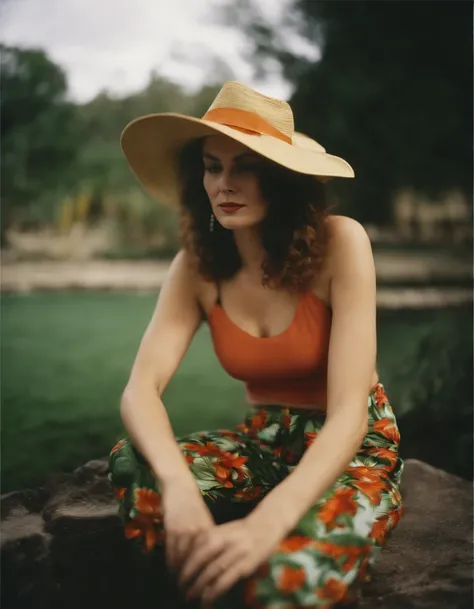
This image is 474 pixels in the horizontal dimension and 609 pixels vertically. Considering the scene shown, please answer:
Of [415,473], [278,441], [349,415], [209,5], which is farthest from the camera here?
[209,5]

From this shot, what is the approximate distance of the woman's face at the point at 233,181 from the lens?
96 cm

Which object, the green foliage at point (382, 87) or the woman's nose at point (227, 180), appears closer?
the woman's nose at point (227, 180)

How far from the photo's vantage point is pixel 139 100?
5.37ft

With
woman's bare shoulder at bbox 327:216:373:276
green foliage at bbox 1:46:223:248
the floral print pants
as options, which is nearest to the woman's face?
woman's bare shoulder at bbox 327:216:373:276

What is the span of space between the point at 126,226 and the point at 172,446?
97cm

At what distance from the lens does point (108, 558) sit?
1.08 m

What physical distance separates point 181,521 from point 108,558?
33cm

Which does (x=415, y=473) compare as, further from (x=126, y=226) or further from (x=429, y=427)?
(x=126, y=226)

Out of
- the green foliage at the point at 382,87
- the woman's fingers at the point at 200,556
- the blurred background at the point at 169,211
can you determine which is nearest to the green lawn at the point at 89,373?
the blurred background at the point at 169,211

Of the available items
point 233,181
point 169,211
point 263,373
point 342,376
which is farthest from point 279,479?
point 169,211

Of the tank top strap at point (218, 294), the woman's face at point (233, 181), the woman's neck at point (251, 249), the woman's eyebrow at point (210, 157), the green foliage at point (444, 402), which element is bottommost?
the green foliage at point (444, 402)

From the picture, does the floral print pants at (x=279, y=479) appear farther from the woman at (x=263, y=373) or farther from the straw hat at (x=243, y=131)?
the straw hat at (x=243, y=131)

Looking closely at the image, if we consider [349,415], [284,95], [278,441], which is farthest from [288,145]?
[284,95]

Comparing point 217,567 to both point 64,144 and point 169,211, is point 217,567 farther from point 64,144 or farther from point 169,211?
point 64,144
